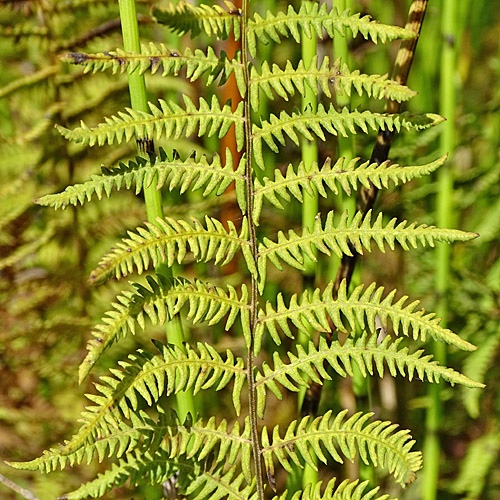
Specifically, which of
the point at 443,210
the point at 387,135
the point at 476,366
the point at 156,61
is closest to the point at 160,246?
the point at 156,61

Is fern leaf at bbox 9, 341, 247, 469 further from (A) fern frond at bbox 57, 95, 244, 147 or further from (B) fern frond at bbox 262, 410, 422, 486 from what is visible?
(A) fern frond at bbox 57, 95, 244, 147

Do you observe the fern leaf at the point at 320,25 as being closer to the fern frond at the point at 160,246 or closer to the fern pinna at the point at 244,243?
the fern pinna at the point at 244,243

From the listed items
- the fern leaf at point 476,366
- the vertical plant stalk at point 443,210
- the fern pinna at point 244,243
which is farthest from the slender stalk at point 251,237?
the fern leaf at point 476,366

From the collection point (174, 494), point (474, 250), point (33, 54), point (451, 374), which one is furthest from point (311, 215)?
point (33, 54)

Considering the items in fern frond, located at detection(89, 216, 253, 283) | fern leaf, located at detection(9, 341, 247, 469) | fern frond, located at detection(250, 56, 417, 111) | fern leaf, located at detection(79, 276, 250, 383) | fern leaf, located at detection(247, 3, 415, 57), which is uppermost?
fern leaf, located at detection(247, 3, 415, 57)

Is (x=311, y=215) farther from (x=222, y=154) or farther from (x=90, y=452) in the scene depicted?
(x=222, y=154)

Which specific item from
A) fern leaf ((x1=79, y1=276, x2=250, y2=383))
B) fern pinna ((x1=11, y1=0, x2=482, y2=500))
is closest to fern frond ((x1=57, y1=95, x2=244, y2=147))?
fern pinna ((x1=11, y1=0, x2=482, y2=500))
